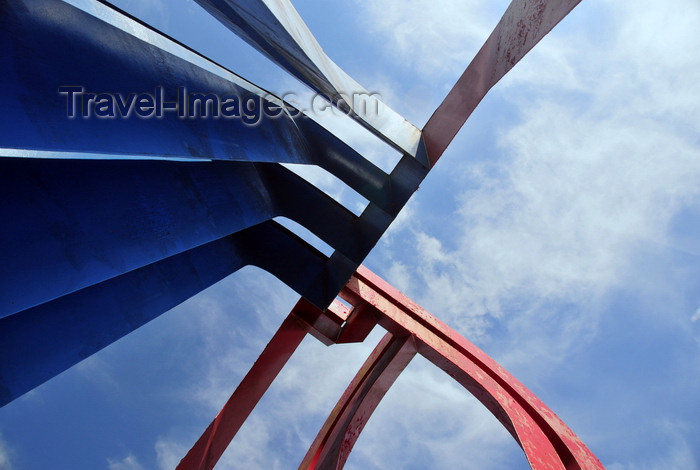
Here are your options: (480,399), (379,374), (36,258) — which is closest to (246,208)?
(36,258)

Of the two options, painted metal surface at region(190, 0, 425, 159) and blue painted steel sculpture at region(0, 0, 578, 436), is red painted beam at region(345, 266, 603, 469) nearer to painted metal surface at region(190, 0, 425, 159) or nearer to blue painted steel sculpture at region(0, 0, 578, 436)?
blue painted steel sculpture at region(0, 0, 578, 436)

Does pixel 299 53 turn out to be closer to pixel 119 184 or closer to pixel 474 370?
pixel 119 184

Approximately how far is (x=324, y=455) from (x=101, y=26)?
6696mm

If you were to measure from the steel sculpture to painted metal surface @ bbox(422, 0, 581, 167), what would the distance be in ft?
0.05

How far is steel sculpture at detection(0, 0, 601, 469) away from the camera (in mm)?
2125

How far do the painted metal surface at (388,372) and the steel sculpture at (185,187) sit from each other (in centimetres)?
3

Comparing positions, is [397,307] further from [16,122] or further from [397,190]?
[16,122]

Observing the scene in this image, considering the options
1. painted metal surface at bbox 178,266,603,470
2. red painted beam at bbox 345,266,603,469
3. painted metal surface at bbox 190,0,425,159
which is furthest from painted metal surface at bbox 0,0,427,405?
painted metal surface at bbox 178,266,603,470

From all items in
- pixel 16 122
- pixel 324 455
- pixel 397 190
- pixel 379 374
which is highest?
pixel 397 190

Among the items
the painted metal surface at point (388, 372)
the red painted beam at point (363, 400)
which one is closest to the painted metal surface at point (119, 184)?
the painted metal surface at point (388, 372)

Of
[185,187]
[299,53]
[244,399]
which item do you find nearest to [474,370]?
[244,399]

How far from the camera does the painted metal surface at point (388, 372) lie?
597cm

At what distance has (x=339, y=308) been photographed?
21.9 feet

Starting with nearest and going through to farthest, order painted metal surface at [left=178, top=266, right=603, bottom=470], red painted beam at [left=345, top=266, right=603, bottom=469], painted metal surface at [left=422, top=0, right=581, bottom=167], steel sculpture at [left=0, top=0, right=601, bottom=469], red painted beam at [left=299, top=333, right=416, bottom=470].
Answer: steel sculpture at [left=0, top=0, right=601, bottom=469]
painted metal surface at [left=422, top=0, right=581, bottom=167]
red painted beam at [left=345, top=266, right=603, bottom=469]
painted metal surface at [left=178, top=266, right=603, bottom=470]
red painted beam at [left=299, top=333, right=416, bottom=470]
